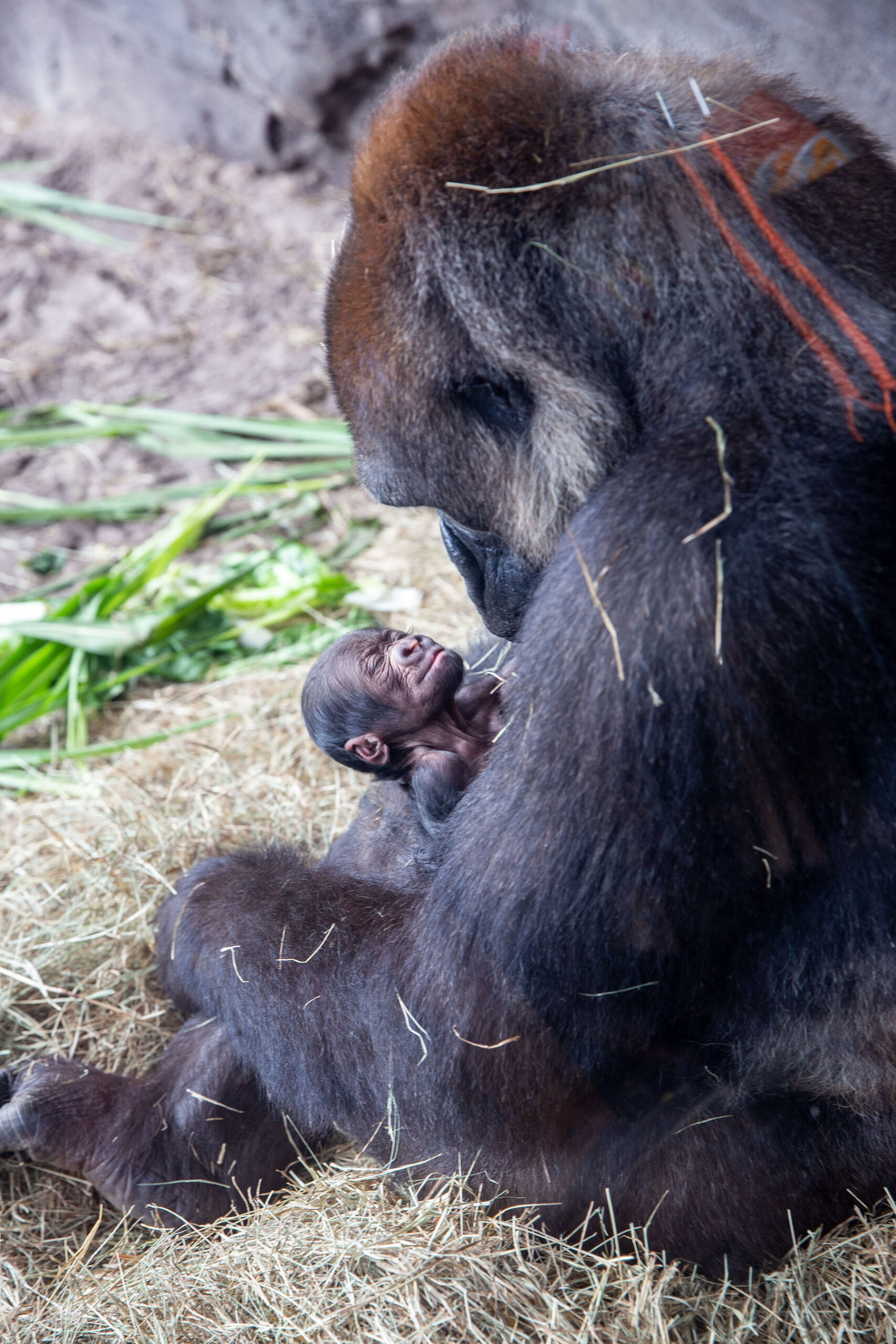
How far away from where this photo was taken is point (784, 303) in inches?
83.2

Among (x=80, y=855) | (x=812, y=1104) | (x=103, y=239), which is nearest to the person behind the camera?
(x=812, y=1104)

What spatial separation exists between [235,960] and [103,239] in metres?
7.95

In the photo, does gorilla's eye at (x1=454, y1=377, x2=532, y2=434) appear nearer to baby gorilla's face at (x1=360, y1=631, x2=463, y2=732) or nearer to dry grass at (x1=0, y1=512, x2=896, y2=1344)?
baby gorilla's face at (x1=360, y1=631, x2=463, y2=732)

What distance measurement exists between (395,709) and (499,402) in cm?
140

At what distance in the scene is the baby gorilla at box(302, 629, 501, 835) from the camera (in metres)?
3.56

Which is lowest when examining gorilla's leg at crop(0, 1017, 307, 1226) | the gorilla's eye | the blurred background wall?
gorilla's leg at crop(0, 1017, 307, 1226)

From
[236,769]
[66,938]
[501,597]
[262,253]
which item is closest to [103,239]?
[262,253]

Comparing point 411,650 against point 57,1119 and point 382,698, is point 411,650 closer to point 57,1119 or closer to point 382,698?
point 382,698

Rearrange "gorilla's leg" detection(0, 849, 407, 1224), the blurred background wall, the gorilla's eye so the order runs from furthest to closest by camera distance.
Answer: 1. the blurred background wall
2. "gorilla's leg" detection(0, 849, 407, 1224)
3. the gorilla's eye

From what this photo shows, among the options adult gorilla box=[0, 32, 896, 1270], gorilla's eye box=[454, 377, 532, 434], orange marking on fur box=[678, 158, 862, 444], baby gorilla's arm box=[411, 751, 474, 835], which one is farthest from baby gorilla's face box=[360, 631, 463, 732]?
orange marking on fur box=[678, 158, 862, 444]

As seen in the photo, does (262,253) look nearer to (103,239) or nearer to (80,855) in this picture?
(103,239)

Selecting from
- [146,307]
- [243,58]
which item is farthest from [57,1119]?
[243,58]

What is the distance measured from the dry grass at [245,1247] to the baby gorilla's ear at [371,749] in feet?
3.06

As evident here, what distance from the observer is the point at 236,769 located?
4.87 m
